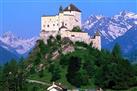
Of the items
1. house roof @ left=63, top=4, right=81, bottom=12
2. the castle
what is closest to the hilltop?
the castle

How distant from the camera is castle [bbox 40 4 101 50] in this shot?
428ft

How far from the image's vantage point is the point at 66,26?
132 m

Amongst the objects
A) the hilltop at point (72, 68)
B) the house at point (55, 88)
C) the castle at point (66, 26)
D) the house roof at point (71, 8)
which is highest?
the house roof at point (71, 8)

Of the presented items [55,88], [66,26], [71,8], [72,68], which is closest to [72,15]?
[71,8]

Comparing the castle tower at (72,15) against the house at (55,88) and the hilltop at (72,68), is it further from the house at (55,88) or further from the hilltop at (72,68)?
the house at (55,88)

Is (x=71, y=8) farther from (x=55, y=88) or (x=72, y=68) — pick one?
(x=55, y=88)

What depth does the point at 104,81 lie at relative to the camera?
344 ft

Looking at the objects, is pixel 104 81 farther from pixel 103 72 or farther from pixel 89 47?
pixel 89 47

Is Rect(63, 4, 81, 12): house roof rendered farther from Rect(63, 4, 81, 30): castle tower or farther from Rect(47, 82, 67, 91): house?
Rect(47, 82, 67, 91): house

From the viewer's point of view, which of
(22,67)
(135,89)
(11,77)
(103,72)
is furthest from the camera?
(22,67)

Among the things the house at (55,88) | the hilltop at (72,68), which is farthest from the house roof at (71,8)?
the house at (55,88)

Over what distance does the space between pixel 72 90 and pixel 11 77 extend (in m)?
13.8

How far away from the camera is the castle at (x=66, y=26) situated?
130 m

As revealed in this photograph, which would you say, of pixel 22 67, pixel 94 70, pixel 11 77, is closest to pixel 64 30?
pixel 22 67
